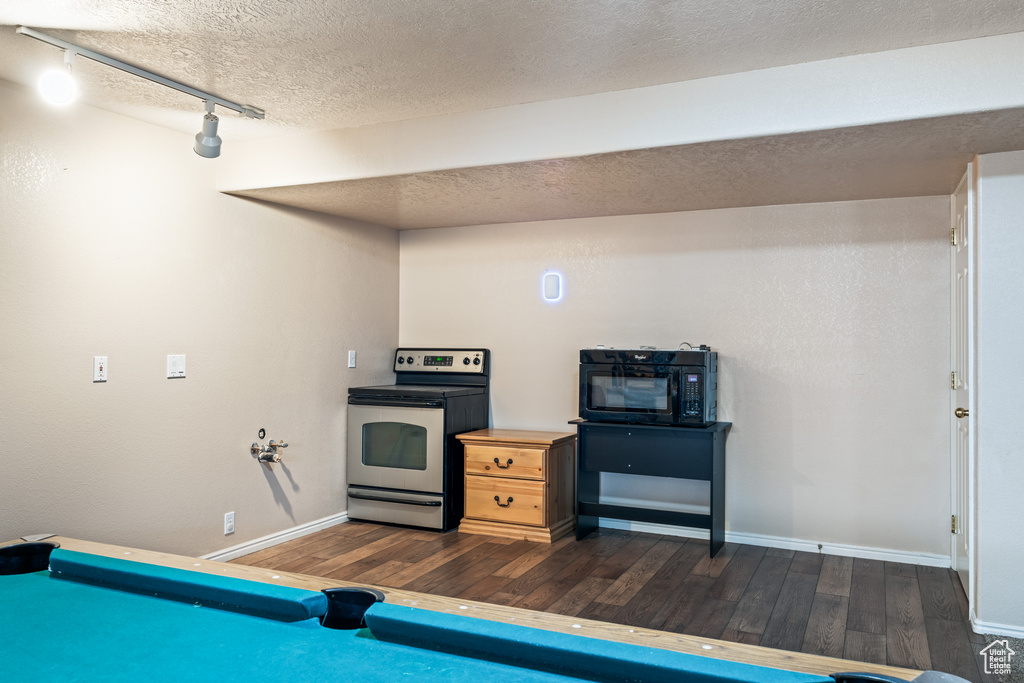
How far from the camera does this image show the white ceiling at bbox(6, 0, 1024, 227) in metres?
2.21

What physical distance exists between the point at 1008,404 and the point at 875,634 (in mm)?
1066

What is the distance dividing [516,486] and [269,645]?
2.96m

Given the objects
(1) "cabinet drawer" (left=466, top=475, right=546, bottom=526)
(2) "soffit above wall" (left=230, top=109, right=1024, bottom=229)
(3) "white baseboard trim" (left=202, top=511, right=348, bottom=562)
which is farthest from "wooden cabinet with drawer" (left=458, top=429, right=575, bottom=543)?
(2) "soffit above wall" (left=230, top=109, right=1024, bottom=229)

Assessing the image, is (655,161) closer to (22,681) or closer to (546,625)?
(546,625)

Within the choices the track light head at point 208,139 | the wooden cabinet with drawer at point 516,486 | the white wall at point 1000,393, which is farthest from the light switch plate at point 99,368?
the white wall at point 1000,393

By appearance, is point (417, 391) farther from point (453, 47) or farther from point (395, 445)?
point (453, 47)

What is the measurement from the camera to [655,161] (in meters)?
3.15

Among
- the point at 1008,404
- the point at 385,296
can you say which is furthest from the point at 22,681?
the point at 385,296

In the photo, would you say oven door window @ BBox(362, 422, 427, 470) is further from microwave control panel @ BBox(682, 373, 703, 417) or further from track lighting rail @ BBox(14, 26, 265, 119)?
track lighting rail @ BBox(14, 26, 265, 119)

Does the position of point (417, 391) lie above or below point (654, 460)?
above

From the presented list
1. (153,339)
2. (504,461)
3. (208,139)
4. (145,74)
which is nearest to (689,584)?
(504,461)

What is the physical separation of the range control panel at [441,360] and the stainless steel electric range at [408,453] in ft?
0.66

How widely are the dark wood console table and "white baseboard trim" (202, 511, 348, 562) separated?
1.56 meters

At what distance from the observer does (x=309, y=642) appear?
1417mm
